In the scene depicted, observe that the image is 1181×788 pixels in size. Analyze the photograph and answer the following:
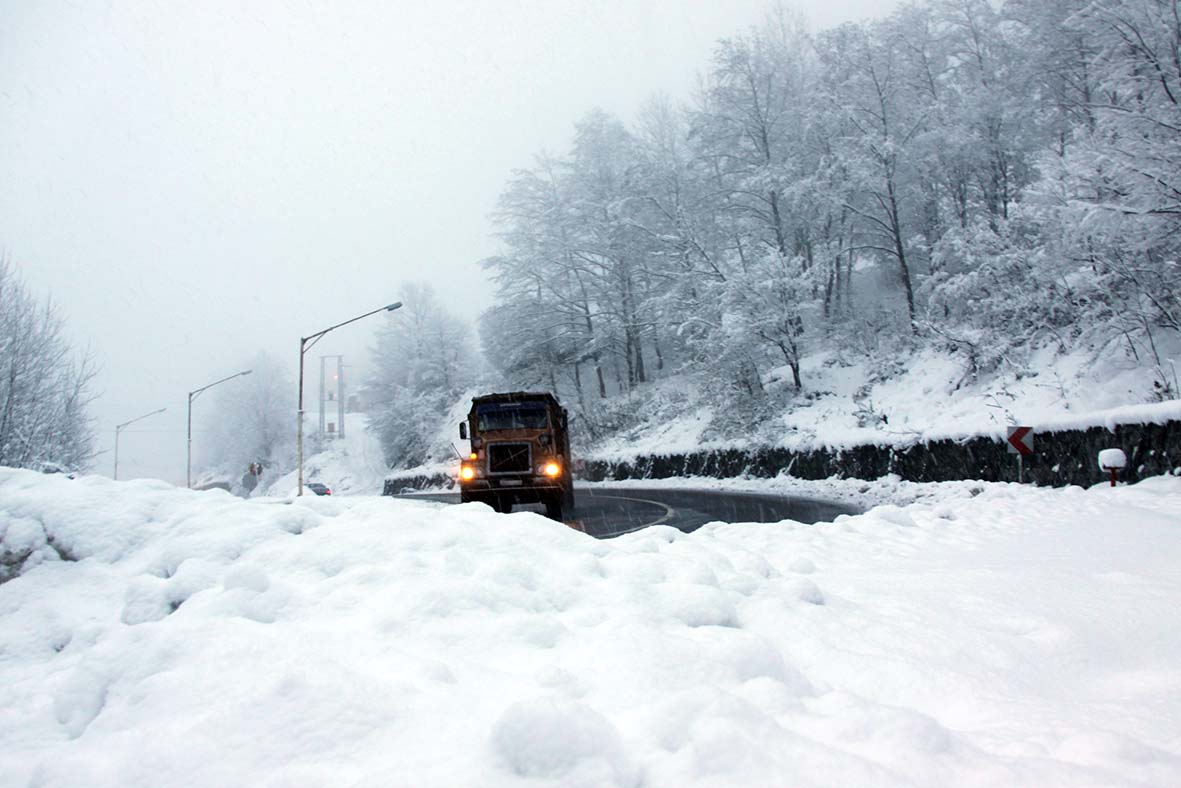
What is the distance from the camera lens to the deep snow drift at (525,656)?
7.66 ft

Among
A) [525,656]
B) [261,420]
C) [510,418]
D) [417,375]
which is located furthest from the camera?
[261,420]

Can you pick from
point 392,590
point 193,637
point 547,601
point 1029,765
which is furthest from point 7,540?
point 1029,765

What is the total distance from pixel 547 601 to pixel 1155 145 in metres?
16.4

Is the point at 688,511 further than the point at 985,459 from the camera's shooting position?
Yes

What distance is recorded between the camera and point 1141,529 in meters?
7.66

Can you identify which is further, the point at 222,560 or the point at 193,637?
the point at 222,560

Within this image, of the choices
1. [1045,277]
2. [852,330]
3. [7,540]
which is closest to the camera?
[7,540]

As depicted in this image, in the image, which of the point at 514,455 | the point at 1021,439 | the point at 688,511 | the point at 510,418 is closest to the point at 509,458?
the point at 514,455

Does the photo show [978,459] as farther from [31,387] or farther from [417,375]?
[417,375]

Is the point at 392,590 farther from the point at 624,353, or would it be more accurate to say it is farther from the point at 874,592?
the point at 624,353

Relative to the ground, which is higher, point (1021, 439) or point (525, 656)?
point (1021, 439)

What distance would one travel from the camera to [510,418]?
15281 millimetres

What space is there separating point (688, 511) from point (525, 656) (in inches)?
508

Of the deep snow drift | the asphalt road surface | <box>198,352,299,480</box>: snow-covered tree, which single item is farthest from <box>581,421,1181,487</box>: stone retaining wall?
<box>198,352,299,480</box>: snow-covered tree
